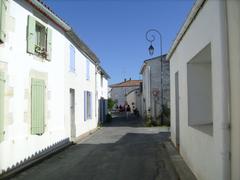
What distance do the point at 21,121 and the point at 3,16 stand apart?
10.1 feet

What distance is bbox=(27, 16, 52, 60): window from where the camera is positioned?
1095cm

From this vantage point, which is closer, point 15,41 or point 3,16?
point 3,16

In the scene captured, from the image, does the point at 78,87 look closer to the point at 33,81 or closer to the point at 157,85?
the point at 33,81

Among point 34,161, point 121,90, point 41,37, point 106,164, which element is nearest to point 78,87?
point 41,37

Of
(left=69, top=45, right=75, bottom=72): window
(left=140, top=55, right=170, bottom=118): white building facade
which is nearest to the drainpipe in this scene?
(left=69, top=45, right=75, bottom=72): window

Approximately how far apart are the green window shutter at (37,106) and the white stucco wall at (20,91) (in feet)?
0.66

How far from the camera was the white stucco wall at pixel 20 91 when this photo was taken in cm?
920

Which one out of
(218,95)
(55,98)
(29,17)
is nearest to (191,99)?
(218,95)

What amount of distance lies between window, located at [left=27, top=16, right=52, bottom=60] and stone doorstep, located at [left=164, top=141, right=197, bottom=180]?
5.45 m

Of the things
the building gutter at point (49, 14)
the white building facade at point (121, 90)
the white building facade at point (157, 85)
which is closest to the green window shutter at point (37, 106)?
the building gutter at point (49, 14)

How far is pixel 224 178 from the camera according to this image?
5.13 meters

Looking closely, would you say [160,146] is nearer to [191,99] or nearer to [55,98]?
[55,98]

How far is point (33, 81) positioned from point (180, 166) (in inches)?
201

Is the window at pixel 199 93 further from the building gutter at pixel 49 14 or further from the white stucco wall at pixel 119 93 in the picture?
the white stucco wall at pixel 119 93
